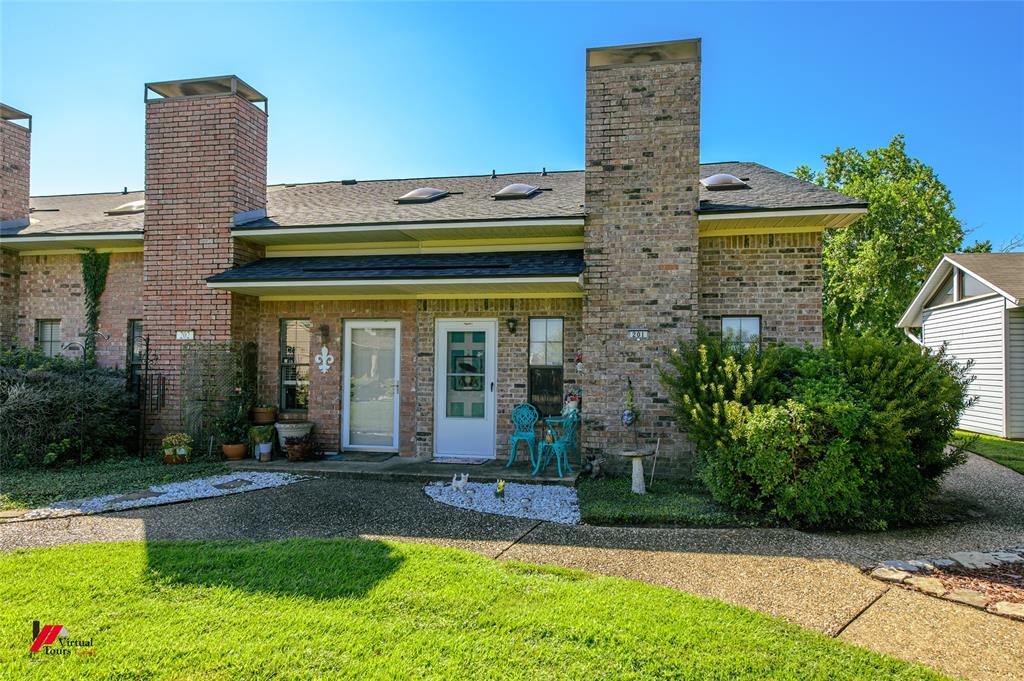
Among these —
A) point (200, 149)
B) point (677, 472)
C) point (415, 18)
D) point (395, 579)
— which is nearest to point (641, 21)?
point (415, 18)

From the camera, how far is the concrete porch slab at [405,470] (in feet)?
26.3

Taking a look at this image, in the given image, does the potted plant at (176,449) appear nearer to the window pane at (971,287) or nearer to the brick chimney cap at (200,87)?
the brick chimney cap at (200,87)

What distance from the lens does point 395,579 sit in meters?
4.34

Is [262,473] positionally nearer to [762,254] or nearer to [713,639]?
[713,639]

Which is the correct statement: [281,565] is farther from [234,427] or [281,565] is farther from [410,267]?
[234,427]

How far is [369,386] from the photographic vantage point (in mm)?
10062

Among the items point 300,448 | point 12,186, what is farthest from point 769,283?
point 12,186

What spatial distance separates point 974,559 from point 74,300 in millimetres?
13645

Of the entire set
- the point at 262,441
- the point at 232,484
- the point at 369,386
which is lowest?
the point at 232,484

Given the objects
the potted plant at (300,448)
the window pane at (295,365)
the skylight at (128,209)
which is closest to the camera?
the potted plant at (300,448)

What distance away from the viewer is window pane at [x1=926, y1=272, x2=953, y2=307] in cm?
1611

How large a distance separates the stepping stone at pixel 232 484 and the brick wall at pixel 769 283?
22.7 ft

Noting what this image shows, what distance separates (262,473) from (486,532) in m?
4.38

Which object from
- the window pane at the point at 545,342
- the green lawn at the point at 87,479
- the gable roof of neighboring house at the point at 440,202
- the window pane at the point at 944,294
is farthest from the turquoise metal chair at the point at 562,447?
the window pane at the point at 944,294
